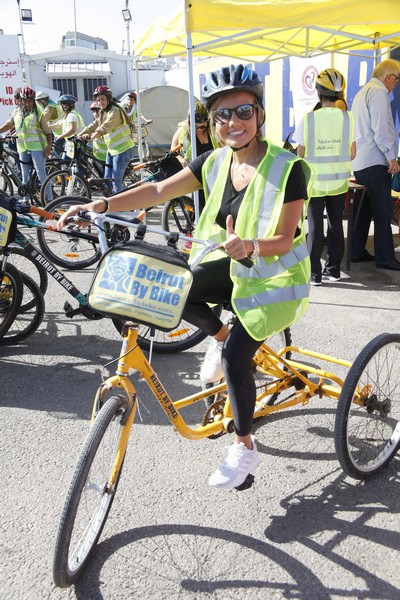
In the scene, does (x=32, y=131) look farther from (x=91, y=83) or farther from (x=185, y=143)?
(x=91, y=83)

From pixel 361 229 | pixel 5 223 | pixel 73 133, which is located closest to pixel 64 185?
pixel 73 133

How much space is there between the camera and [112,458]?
2320 millimetres

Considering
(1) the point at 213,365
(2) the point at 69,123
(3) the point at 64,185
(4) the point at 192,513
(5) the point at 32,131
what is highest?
(2) the point at 69,123

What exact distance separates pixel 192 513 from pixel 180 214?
5673 millimetres

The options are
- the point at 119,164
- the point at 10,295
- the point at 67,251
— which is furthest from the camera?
the point at 119,164

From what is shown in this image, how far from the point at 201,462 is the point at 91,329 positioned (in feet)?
7.20

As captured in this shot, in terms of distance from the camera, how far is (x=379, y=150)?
6.38 metres

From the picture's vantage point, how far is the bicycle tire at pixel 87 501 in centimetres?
209

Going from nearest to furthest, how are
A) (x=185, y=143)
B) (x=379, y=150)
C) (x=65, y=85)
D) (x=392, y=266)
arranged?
1. (x=379, y=150)
2. (x=392, y=266)
3. (x=185, y=143)
4. (x=65, y=85)

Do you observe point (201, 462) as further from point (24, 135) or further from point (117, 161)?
point (24, 135)

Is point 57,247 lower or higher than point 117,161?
lower

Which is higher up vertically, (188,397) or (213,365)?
(213,365)

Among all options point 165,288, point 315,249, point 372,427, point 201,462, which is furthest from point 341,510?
point 315,249

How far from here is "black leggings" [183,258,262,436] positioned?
98.4 inches
